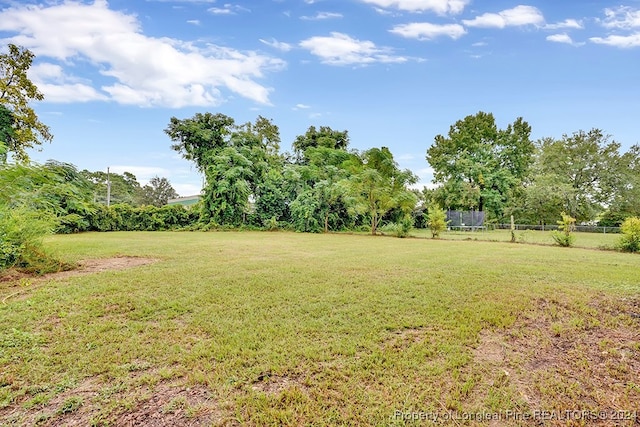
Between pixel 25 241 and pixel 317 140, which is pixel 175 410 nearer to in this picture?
pixel 25 241

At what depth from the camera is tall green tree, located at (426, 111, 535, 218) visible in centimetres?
2231

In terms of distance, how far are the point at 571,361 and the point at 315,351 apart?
2025 millimetres

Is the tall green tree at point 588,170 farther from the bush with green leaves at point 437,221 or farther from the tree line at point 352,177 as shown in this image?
the bush with green leaves at point 437,221

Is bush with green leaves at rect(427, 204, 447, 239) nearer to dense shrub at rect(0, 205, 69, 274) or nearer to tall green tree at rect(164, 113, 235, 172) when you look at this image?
dense shrub at rect(0, 205, 69, 274)

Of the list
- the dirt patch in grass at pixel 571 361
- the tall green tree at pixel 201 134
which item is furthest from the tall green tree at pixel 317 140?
the dirt patch in grass at pixel 571 361

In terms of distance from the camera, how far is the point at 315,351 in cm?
240

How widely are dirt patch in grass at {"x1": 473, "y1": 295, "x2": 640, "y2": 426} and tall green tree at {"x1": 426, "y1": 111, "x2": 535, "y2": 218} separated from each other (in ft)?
67.7

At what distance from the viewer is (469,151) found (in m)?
23.6

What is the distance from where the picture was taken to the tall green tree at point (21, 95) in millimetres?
12531

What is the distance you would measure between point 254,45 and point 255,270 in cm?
687

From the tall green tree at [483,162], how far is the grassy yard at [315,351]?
19.4 metres

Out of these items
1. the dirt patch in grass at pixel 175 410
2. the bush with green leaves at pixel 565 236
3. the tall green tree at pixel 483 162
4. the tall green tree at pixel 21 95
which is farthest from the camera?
the tall green tree at pixel 483 162

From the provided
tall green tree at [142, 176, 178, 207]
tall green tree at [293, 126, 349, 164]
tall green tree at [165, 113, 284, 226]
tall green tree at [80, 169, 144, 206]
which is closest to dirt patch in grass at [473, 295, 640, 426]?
tall green tree at [165, 113, 284, 226]

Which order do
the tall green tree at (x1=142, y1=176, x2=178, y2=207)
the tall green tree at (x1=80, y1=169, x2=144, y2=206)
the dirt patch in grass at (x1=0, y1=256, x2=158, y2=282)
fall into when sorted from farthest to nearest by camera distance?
the tall green tree at (x1=142, y1=176, x2=178, y2=207) → the tall green tree at (x1=80, y1=169, x2=144, y2=206) → the dirt patch in grass at (x1=0, y1=256, x2=158, y2=282)
